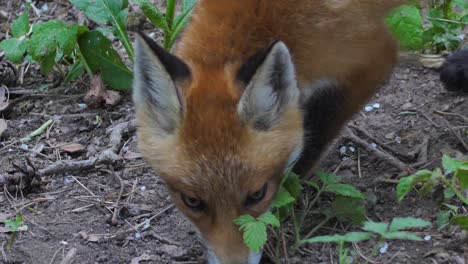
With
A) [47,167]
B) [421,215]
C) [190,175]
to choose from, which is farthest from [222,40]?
[47,167]

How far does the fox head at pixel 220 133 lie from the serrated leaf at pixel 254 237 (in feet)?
0.75

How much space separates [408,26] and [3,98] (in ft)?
14.3

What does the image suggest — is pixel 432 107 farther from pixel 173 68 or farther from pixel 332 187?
pixel 173 68

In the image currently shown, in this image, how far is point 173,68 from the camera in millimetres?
4672

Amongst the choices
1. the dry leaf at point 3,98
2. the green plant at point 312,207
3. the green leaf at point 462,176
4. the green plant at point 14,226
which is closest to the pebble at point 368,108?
the green plant at point 312,207

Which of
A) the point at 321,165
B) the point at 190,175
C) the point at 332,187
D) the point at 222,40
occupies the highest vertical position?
the point at 222,40

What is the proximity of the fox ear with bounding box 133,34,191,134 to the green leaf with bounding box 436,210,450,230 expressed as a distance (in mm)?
2023

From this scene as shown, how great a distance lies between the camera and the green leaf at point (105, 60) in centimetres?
730

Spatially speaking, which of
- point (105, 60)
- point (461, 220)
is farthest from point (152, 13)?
point (461, 220)

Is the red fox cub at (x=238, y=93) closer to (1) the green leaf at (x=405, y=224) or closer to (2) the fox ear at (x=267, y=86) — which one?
(2) the fox ear at (x=267, y=86)

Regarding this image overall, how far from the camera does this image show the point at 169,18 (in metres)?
7.21

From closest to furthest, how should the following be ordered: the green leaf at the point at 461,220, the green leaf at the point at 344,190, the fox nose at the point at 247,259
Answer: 1. the fox nose at the point at 247,259
2. the green leaf at the point at 461,220
3. the green leaf at the point at 344,190

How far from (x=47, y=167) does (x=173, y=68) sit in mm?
2390

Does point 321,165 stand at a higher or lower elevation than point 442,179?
lower
